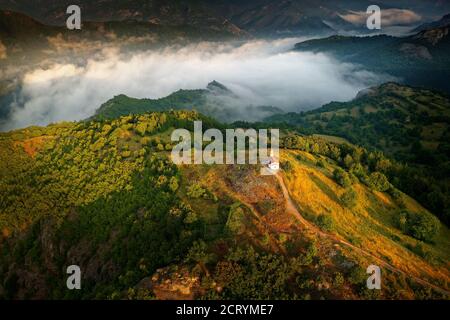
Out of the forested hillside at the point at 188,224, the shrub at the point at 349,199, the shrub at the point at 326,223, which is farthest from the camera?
the shrub at the point at 349,199

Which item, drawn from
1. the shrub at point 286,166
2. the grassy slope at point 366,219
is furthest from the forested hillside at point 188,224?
the shrub at point 286,166

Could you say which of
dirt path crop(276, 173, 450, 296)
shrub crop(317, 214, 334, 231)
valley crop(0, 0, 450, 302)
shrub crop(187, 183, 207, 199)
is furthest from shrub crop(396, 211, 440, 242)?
shrub crop(187, 183, 207, 199)

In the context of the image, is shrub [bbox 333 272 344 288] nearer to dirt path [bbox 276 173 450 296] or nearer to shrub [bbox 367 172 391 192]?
dirt path [bbox 276 173 450 296]

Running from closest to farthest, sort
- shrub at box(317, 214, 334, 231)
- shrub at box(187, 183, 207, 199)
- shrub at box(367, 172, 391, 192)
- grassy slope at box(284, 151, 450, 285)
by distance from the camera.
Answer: shrub at box(317, 214, 334, 231)
grassy slope at box(284, 151, 450, 285)
shrub at box(187, 183, 207, 199)
shrub at box(367, 172, 391, 192)

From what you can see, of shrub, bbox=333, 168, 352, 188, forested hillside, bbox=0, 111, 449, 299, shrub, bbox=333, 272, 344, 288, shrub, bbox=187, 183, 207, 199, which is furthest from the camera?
shrub, bbox=333, 168, 352, 188

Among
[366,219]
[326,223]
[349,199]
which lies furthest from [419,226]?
[326,223]

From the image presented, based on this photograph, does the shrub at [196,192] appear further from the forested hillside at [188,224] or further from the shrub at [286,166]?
the shrub at [286,166]

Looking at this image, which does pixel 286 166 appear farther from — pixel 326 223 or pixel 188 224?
pixel 188 224

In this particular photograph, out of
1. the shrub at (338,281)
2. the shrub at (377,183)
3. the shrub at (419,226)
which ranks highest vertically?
the shrub at (377,183)

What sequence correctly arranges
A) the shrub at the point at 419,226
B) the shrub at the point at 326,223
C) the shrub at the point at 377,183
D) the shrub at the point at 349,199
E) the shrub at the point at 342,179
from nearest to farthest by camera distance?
the shrub at the point at 326,223 → the shrub at the point at 349,199 → the shrub at the point at 419,226 → the shrub at the point at 342,179 → the shrub at the point at 377,183

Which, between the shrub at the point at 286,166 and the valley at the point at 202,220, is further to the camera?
the shrub at the point at 286,166

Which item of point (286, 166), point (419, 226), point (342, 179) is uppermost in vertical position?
point (286, 166)
